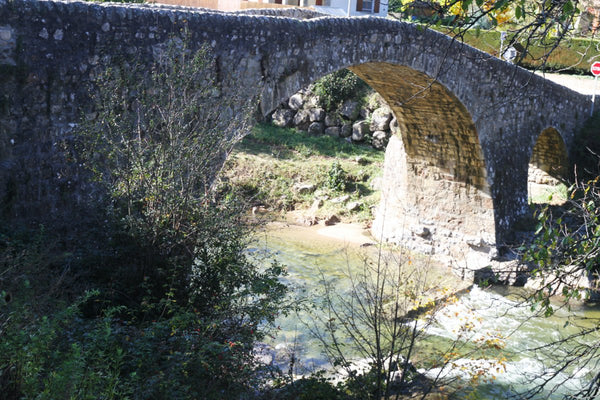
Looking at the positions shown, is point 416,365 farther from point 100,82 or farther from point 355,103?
point 355,103

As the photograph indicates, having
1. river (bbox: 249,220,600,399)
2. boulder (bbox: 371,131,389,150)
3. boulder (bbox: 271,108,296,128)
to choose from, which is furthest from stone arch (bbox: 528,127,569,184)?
boulder (bbox: 271,108,296,128)

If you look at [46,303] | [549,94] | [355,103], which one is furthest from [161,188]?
[355,103]

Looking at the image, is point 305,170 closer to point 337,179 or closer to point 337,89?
point 337,179

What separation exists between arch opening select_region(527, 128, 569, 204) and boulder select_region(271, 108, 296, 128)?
733cm

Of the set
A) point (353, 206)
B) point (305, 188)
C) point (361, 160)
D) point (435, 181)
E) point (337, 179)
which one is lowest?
→ point (353, 206)

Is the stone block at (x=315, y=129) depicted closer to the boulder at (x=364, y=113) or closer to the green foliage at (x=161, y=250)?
the boulder at (x=364, y=113)

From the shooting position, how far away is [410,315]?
926 centimetres

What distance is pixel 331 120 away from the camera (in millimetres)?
19469

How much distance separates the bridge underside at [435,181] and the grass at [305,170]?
6.10ft

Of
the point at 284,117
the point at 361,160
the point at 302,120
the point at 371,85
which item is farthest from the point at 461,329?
the point at 284,117

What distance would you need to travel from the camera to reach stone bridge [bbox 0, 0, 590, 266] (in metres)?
5.27

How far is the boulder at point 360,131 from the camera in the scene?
1880cm

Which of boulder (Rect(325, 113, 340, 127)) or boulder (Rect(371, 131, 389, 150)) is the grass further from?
boulder (Rect(325, 113, 340, 127))

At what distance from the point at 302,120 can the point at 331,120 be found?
0.92 metres
